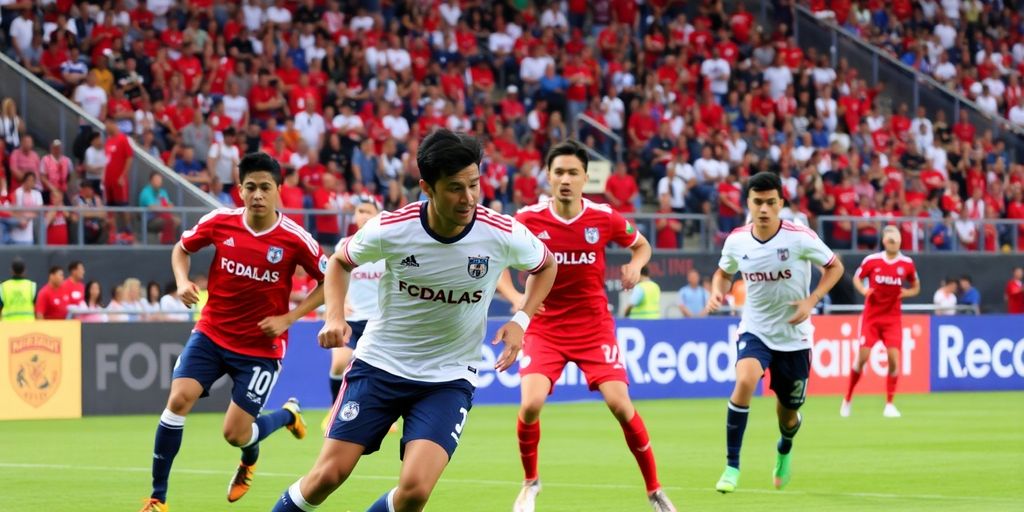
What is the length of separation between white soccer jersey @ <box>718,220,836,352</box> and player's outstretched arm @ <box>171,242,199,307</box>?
4420 millimetres

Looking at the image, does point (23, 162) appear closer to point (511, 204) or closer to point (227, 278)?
point (511, 204)

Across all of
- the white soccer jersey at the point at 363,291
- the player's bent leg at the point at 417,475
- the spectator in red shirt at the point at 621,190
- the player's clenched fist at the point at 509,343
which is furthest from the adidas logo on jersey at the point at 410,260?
the spectator in red shirt at the point at 621,190

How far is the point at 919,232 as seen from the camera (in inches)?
1293

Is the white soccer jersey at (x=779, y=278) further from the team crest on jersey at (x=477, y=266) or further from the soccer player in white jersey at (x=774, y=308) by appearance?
the team crest on jersey at (x=477, y=266)

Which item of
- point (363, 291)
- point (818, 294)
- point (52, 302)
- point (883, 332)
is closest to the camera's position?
point (818, 294)

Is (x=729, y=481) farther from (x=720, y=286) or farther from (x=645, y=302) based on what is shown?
(x=645, y=302)

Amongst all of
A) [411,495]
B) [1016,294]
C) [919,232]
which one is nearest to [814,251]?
[411,495]

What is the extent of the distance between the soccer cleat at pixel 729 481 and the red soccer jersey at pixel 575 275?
1.60 m

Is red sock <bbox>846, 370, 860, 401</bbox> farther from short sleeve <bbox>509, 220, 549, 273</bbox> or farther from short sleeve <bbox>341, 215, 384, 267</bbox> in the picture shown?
short sleeve <bbox>341, 215, 384, 267</bbox>

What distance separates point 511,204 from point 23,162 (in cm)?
863

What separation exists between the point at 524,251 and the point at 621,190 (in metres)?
22.0

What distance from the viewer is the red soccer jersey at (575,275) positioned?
11891mm

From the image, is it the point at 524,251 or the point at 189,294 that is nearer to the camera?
the point at 524,251

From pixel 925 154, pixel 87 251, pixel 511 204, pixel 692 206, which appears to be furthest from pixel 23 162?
pixel 925 154
